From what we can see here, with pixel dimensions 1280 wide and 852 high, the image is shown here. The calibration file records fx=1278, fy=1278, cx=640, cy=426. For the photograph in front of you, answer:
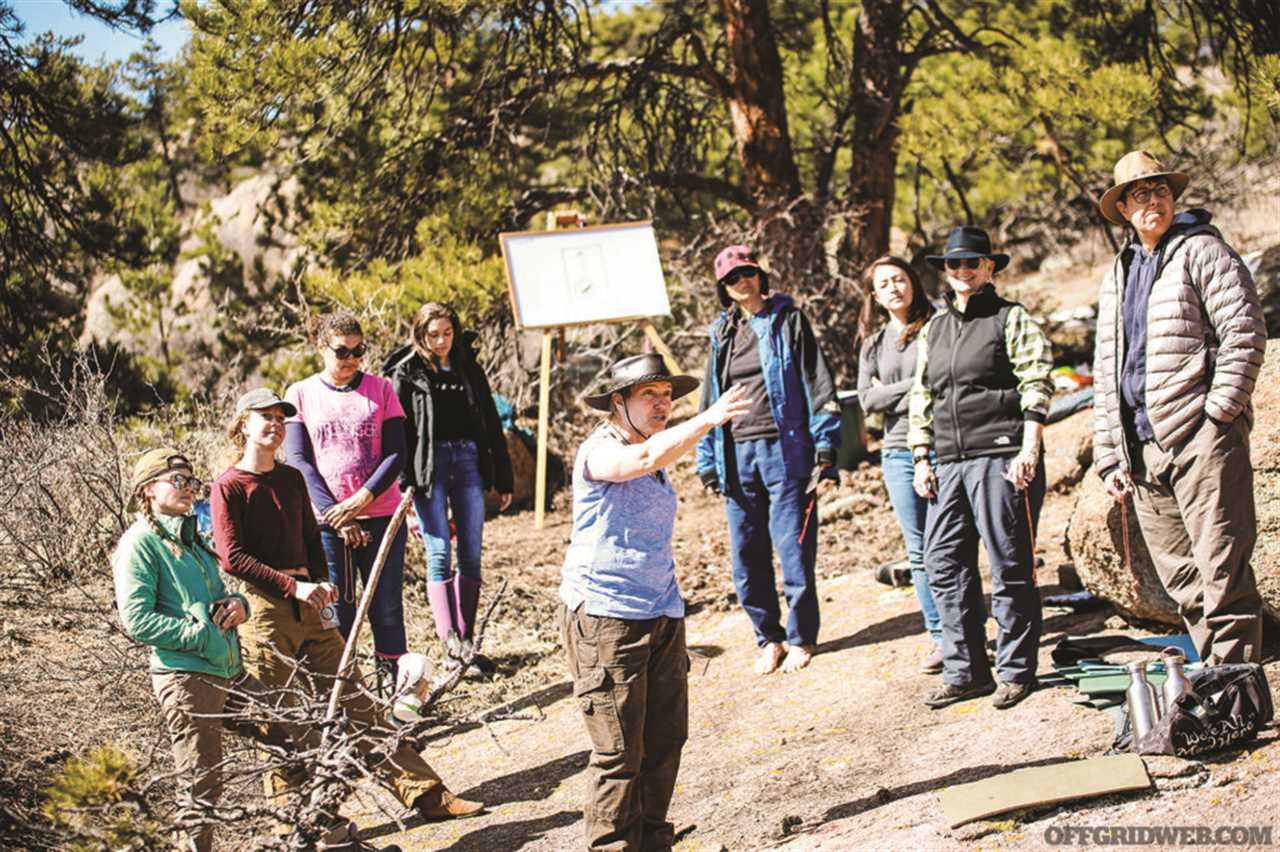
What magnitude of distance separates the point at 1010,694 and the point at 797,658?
1305 mm

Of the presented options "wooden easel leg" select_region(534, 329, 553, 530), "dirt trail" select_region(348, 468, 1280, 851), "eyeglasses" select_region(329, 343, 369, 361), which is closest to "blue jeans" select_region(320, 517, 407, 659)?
"dirt trail" select_region(348, 468, 1280, 851)

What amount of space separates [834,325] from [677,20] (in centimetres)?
311

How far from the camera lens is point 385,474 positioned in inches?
221

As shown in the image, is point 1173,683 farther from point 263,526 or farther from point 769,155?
point 769,155

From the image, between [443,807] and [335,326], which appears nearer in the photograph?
[443,807]

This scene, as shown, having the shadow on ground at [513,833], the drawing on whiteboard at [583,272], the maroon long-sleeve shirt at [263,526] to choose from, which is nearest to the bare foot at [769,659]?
the shadow on ground at [513,833]

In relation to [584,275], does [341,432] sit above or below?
below

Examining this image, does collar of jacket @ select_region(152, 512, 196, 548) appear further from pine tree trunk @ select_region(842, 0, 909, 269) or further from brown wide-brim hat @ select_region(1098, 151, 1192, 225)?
pine tree trunk @ select_region(842, 0, 909, 269)

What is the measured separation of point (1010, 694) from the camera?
15.7 feet

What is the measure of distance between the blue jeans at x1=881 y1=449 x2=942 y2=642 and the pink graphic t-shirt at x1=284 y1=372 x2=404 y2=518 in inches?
89.3

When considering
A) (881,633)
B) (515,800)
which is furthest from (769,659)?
(515,800)

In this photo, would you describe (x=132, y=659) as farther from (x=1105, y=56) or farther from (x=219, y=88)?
(x=1105, y=56)

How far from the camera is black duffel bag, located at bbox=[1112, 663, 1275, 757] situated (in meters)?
3.80

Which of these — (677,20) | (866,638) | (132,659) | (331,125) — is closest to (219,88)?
(331,125)
